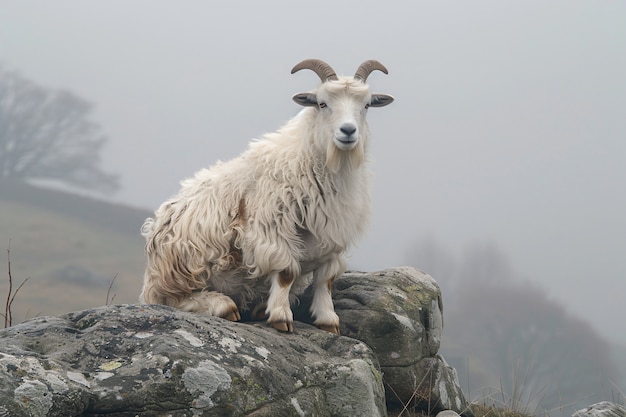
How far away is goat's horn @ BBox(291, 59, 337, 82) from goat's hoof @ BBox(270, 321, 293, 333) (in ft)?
8.72

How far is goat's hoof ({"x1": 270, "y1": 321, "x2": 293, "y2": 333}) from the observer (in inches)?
285

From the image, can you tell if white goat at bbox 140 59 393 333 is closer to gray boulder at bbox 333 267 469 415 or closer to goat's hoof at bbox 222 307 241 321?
goat's hoof at bbox 222 307 241 321

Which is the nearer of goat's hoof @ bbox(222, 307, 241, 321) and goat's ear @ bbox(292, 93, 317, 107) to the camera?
goat's hoof @ bbox(222, 307, 241, 321)

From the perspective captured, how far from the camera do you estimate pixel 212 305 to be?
7668mm

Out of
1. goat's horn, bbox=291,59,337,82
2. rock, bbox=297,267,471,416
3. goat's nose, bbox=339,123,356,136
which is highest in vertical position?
goat's horn, bbox=291,59,337,82

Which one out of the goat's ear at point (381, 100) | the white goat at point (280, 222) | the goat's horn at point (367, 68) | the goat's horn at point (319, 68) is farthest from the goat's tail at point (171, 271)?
the goat's horn at point (367, 68)

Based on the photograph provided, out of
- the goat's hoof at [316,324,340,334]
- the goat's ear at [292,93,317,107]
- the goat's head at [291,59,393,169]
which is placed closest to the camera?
the goat's head at [291,59,393,169]

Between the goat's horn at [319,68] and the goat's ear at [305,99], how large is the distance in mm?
247

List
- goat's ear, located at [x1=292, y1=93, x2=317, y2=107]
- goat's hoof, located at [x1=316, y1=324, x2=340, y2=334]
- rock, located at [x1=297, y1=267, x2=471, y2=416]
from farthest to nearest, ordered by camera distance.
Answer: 1. rock, located at [x1=297, y1=267, x2=471, y2=416]
2. goat's hoof, located at [x1=316, y1=324, x2=340, y2=334]
3. goat's ear, located at [x1=292, y1=93, x2=317, y2=107]

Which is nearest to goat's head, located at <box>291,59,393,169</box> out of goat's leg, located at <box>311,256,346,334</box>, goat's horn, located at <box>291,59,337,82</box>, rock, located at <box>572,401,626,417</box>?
goat's horn, located at <box>291,59,337,82</box>

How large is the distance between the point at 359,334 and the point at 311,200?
1.82m

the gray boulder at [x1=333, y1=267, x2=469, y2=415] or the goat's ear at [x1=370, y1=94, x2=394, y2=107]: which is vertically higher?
the goat's ear at [x1=370, y1=94, x2=394, y2=107]

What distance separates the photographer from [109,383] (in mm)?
5121

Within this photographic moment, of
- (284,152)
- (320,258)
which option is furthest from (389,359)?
(284,152)
